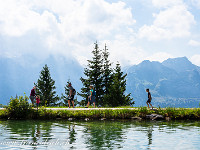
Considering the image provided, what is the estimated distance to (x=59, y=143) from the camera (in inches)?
455

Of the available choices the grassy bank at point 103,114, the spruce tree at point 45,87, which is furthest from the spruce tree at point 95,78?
the grassy bank at point 103,114

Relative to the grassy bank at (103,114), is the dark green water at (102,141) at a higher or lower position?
lower

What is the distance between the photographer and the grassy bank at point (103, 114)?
22000 millimetres

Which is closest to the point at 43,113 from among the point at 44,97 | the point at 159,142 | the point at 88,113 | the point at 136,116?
the point at 88,113

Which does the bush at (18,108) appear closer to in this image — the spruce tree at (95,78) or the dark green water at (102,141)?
the dark green water at (102,141)

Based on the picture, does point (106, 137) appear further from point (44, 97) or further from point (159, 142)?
point (44, 97)

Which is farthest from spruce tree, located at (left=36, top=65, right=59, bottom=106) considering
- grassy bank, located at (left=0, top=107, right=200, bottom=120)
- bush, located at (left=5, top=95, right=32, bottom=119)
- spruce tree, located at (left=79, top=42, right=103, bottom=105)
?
grassy bank, located at (left=0, top=107, right=200, bottom=120)

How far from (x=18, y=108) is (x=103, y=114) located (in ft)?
22.7

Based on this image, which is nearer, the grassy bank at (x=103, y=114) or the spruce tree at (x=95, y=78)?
the grassy bank at (x=103, y=114)

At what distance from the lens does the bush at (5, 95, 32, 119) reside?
22.7 m

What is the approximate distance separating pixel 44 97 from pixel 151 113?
33.4 metres

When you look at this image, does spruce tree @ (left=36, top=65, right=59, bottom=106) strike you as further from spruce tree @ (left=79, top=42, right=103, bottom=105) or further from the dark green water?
the dark green water

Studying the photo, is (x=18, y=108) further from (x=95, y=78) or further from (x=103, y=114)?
(x=95, y=78)

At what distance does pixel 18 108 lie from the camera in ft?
74.6
